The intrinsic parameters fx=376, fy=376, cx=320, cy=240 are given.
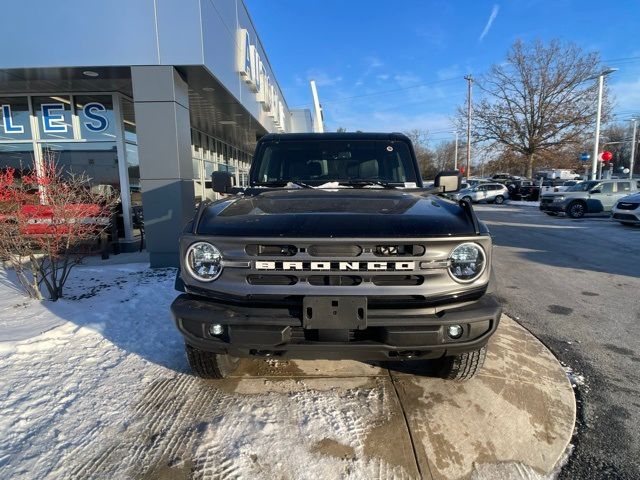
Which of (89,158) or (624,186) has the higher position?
(89,158)

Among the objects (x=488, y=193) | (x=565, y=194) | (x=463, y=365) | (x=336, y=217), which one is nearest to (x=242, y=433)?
(x=336, y=217)

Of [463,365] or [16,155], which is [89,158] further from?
[463,365]

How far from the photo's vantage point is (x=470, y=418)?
254 cm

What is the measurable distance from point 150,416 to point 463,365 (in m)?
2.23

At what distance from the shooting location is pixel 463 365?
2760 mm

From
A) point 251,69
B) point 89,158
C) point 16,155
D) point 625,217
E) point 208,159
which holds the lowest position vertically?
point 625,217

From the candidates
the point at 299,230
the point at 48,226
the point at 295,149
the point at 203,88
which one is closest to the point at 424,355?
the point at 299,230

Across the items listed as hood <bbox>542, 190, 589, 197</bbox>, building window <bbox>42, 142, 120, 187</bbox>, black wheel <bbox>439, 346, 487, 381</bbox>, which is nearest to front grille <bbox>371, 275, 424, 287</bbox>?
black wheel <bbox>439, 346, 487, 381</bbox>

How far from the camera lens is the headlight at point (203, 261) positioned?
2.30 metres

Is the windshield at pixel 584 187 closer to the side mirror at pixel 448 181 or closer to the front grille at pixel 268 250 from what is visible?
the side mirror at pixel 448 181

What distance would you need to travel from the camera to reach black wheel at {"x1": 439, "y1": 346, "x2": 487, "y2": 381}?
2.71m

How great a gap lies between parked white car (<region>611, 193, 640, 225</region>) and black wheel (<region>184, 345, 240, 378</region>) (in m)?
14.9

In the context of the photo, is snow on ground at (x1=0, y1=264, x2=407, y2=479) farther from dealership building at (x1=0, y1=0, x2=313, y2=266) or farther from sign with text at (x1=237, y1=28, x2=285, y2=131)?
sign with text at (x1=237, y1=28, x2=285, y2=131)

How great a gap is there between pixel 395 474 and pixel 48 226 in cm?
499
